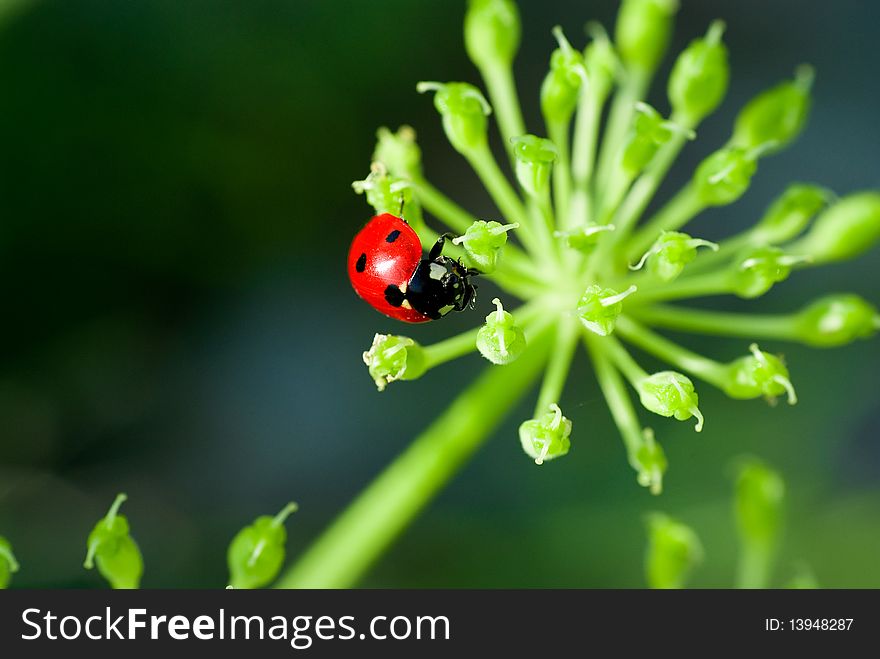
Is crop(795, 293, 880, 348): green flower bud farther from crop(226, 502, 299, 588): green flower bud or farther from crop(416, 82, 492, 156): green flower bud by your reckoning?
crop(226, 502, 299, 588): green flower bud

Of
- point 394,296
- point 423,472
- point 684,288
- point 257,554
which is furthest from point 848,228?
point 257,554

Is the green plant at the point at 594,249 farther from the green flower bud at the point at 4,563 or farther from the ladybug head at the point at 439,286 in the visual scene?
the green flower bud at the point at 4,563

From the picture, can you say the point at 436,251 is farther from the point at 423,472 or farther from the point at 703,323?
the point at 703,323

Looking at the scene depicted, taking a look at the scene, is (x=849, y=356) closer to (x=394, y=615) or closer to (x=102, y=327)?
(x=394, y=615)

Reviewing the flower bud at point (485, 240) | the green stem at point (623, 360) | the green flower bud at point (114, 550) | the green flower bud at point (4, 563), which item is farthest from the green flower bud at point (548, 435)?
the green flower bud at point (4, 563)

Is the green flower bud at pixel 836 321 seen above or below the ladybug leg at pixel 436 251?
below

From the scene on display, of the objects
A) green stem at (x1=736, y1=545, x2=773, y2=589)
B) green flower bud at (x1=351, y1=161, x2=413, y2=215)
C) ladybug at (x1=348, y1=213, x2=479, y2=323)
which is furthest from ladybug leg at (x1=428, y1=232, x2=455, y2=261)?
green stem at (x1=736, y1=545, x2=773, y2=589)

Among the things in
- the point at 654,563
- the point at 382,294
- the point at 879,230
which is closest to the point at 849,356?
the point at 879,230
